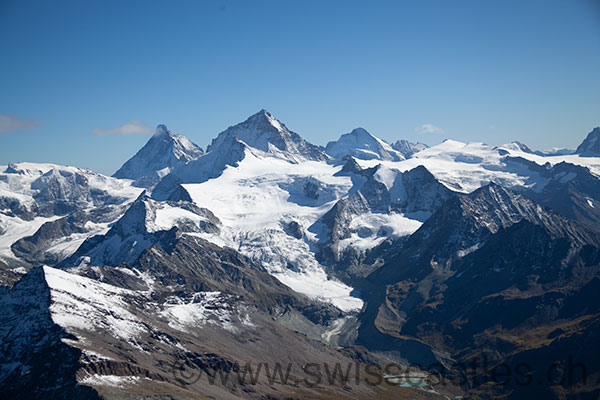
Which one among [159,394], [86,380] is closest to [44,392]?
[86,380]

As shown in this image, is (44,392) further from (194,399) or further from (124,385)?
(194,399)

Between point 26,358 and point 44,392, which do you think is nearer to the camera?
point 44,392

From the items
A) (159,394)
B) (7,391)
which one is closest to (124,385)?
(159,394)

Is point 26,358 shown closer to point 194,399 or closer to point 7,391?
point 7,391

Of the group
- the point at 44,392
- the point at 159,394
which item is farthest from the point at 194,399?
the point at 44,392

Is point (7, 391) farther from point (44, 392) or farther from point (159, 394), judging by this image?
point (159, 394)

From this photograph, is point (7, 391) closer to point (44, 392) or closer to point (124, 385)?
point (44, 392)

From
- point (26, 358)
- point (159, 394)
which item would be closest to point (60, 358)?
point (26, 358)

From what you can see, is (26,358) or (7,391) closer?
(7,391)
